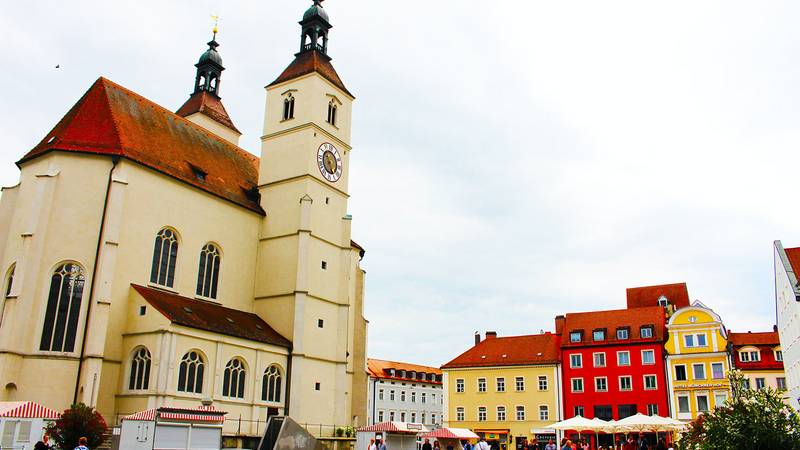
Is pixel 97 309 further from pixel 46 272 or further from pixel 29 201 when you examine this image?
pixel 29 201

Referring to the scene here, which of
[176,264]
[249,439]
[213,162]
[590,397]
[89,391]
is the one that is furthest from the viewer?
[590,397]

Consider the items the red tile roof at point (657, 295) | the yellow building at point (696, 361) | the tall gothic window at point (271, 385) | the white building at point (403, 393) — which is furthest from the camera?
the white building at point (403, 393)

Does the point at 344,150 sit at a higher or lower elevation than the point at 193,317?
higher

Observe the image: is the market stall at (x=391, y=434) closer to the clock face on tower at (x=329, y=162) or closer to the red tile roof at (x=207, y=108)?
the clock face on tower at (x=329, y=162)

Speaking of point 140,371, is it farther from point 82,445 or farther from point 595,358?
point 595,358

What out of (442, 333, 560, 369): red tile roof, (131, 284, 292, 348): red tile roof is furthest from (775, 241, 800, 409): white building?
(131, 284, 292, 348): red tile roof

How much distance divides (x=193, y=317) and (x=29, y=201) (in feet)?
27.0

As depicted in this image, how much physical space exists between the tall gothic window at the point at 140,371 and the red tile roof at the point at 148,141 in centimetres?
838

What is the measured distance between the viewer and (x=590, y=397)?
165ft

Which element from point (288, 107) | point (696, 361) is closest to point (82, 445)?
point (288, 107)

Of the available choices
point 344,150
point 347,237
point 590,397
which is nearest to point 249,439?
point 347,237

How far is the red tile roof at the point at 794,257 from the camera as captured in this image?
34125mm

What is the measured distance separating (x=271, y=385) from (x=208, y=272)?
20.6 ft

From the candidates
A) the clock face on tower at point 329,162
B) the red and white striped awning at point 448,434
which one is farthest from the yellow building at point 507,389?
the clock face on tower at point 329,162
